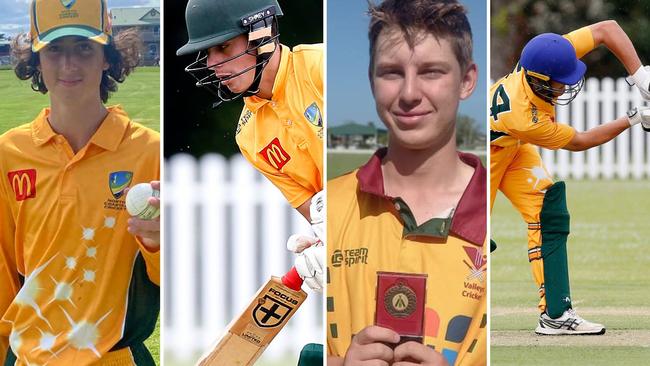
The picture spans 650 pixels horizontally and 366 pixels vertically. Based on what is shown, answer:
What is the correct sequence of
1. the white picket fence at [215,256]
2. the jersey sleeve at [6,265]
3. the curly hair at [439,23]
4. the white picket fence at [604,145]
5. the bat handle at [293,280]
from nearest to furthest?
the curly hair at [439,23], the bat handle at [293,280], the white picket fence at [215,256], the jersey sleeve at [6,265], the white picket fence at [604,145]

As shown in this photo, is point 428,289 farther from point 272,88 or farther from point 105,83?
Result: point 105,83

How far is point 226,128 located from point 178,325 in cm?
80

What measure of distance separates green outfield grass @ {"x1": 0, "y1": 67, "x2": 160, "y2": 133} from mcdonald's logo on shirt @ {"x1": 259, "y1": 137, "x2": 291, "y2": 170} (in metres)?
0.45

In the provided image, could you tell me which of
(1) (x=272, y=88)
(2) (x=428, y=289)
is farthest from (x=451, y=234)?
(1) (x=272, y=88)

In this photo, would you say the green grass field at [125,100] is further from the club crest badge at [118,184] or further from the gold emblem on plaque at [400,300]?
the gold emblem on plaque at [400,300]

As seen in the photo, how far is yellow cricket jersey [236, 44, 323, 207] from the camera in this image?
4.37m

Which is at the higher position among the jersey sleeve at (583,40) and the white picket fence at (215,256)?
the jersey sleeve at (583,40)

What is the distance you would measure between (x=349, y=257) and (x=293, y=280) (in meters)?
0.36

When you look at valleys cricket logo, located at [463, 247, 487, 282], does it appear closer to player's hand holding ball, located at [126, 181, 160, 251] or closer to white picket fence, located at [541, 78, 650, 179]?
player's hand holding ball, located at [126, 181, 160, 251]

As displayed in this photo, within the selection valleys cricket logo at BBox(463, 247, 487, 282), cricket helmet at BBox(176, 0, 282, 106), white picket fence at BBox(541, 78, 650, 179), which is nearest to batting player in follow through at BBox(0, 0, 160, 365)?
cricket helmet at BBox(176, 0, 282, 106)

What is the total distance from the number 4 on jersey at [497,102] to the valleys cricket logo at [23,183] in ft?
6.30

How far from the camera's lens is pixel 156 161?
15.0 ft

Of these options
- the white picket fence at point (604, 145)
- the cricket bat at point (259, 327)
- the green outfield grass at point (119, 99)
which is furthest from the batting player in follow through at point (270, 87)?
the white picket fence at point (604, 145)

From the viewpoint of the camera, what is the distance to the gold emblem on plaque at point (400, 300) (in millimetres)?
4117
